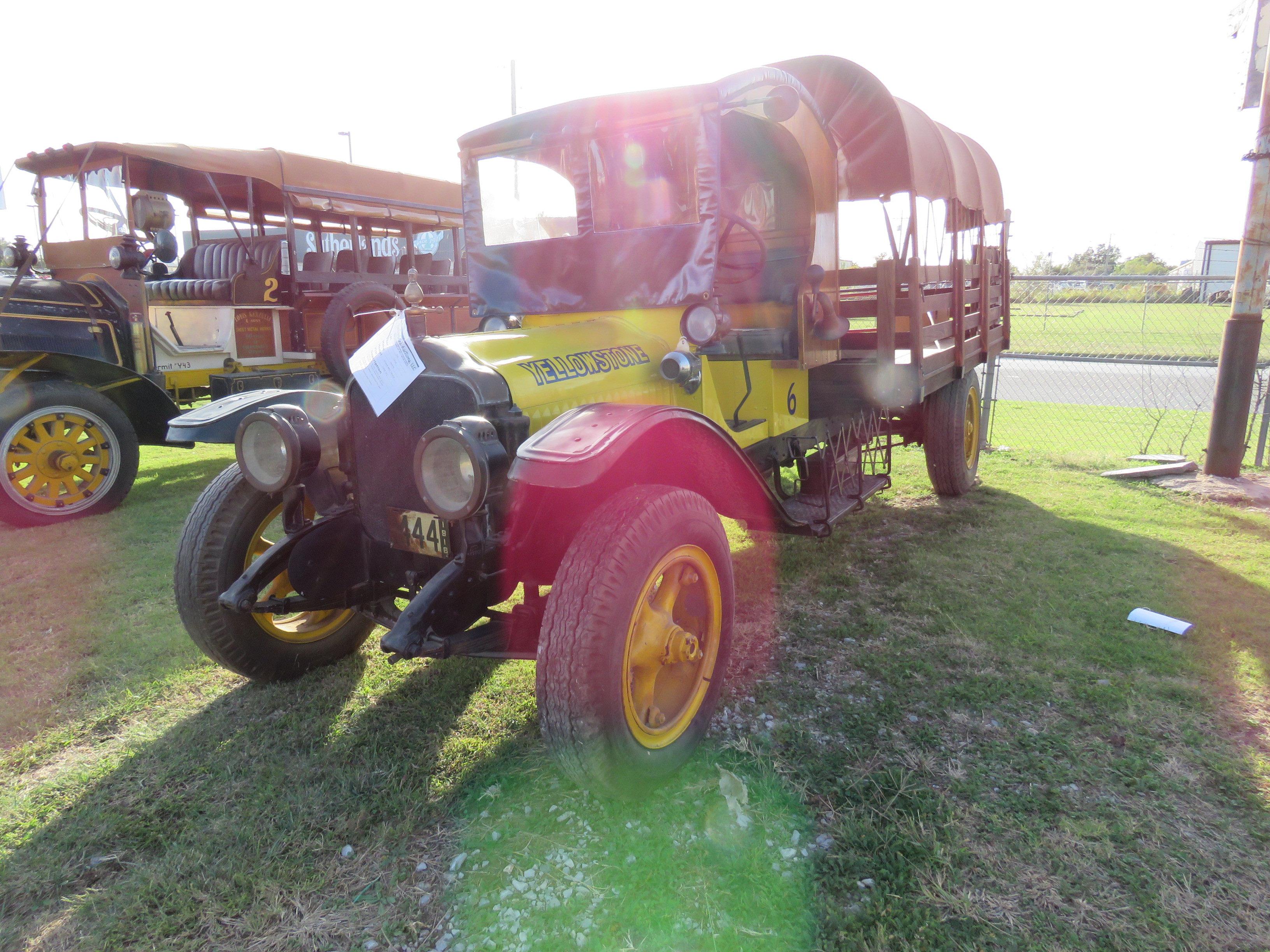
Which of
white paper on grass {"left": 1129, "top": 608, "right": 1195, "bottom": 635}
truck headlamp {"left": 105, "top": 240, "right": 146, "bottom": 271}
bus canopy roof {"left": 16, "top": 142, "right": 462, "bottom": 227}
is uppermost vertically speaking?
bus canopy roof {"left": 16, "top": 142, "right": 462, "bottom": 227}

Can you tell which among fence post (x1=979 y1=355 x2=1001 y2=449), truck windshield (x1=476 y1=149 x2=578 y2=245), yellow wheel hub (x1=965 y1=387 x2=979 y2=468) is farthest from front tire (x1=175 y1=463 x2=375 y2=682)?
fence post (x1=979 y1=355 x2=1001 y2=449)

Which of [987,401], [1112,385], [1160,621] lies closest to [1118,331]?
[1112,385]

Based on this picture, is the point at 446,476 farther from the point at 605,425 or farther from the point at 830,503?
the point at 830,503

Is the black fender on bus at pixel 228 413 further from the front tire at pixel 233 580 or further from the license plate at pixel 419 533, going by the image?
the license plate at pixel 419 533

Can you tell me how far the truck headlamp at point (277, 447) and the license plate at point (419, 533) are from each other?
33 cm

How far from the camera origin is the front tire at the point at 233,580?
110 inches

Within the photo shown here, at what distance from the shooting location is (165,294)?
7.10 metres

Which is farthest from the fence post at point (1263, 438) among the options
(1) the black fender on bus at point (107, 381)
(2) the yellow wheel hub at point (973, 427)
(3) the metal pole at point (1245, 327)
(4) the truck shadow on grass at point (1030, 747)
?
(1) the black fender on bus at point (107, 381)

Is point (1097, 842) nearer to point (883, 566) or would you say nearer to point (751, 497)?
point (751, 497)

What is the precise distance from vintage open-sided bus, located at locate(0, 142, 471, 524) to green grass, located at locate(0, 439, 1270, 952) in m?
2.01

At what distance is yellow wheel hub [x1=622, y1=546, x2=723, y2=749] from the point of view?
2309 millimetres

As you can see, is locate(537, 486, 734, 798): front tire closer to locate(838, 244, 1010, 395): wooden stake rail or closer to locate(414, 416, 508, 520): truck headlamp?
locate(414, 416, 508, 520): truck headlamp

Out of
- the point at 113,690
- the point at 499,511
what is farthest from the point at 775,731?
the point at 113,690

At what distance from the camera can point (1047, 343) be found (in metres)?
14.0
